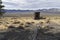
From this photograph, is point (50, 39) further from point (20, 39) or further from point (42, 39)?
point (20, 39)

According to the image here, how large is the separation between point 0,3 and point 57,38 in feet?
80.9

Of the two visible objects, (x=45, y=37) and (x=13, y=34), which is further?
(x=13, y=34)

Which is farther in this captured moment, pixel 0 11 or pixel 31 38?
pixel 0 11

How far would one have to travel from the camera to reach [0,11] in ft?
147

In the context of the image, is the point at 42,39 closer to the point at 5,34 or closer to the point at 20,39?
the point at 20,39

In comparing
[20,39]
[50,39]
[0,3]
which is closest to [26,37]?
[20,39]

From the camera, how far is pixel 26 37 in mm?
20547

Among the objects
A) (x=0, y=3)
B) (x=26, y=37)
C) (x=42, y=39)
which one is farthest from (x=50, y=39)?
(x=0, y=3)

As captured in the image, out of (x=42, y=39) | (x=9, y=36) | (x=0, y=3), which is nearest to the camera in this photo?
(x=42, y=39)

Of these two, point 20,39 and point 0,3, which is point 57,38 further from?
point 0,3

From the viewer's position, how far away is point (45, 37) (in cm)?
2052

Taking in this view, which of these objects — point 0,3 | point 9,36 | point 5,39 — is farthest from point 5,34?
point 0,3

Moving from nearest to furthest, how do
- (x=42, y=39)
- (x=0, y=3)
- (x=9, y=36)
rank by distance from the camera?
(x=42, y=39) → (x=9, y=36) → (x=0, y=3)

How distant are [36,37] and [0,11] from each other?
84.9 ft
